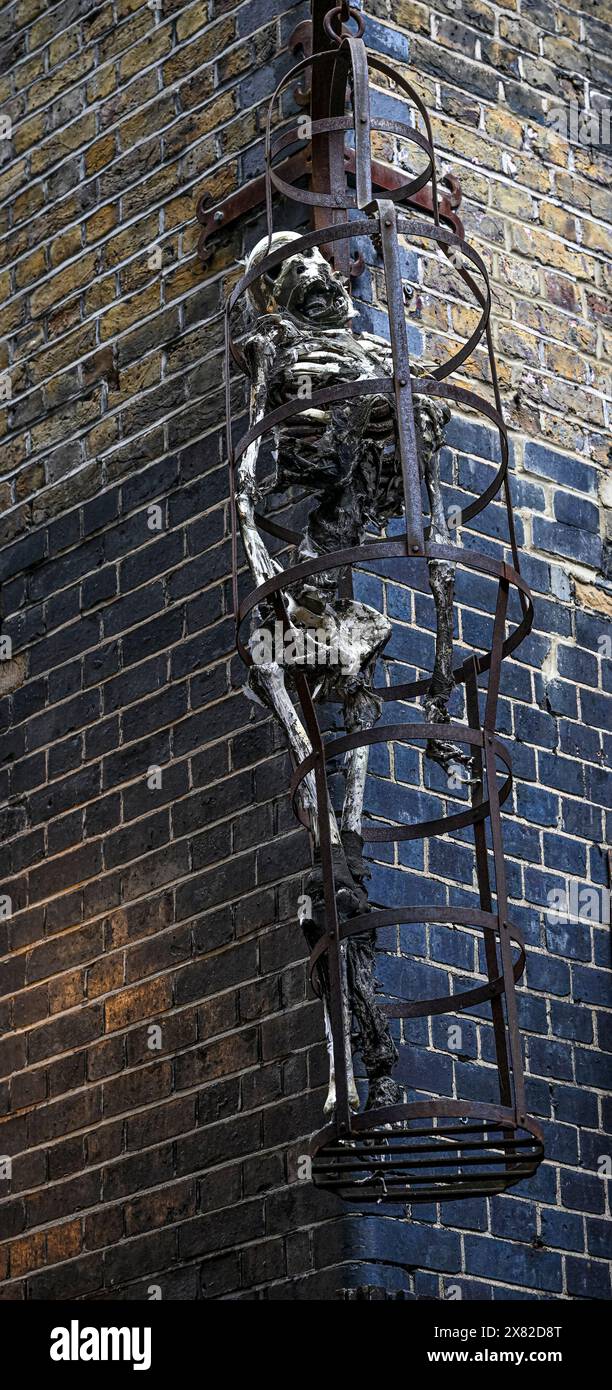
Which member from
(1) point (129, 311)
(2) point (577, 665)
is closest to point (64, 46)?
(1) point (129, 311)

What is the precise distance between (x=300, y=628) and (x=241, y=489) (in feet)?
1.16

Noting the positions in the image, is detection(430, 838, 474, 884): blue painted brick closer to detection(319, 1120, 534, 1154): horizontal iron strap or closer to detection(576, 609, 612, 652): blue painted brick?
detection(576, 609, 612, 652): blue painted brick

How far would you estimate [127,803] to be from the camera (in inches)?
296

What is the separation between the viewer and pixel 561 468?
777cm

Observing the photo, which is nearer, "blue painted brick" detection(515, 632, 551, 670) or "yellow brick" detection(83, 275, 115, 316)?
"blue painted brick" detection(515, 632, 551, 670)

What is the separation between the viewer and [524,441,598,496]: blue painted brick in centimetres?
768

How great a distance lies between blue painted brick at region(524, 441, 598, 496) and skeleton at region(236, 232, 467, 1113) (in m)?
1.38

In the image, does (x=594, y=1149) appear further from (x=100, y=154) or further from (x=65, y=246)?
(x=100, y=154)

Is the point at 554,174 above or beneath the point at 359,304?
above

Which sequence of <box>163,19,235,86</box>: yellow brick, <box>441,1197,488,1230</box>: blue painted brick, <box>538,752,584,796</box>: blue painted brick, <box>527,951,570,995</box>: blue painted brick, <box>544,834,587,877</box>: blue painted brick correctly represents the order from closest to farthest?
1. <box>441,1197,488,1230</box>: blue painted brick
2. <box>527,951,570,995</box>: blue painted brick
3. <box>544,834,587,877</box>: blue painted brick
4. <box>538,752,584,796</box>: blue painted brick
5. <box>163,19,235,86</box>: yellow brick

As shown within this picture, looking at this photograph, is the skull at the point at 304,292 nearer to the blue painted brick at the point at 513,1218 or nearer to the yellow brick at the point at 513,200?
the yellow brick at the point at 513,200

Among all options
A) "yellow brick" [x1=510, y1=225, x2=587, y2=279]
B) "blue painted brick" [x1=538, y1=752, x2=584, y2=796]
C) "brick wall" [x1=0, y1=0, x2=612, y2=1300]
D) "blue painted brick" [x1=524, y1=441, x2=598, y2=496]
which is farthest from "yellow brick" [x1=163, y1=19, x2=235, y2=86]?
"blue painted brick" [x1=538, y1=752, x2=584, y2=796]
